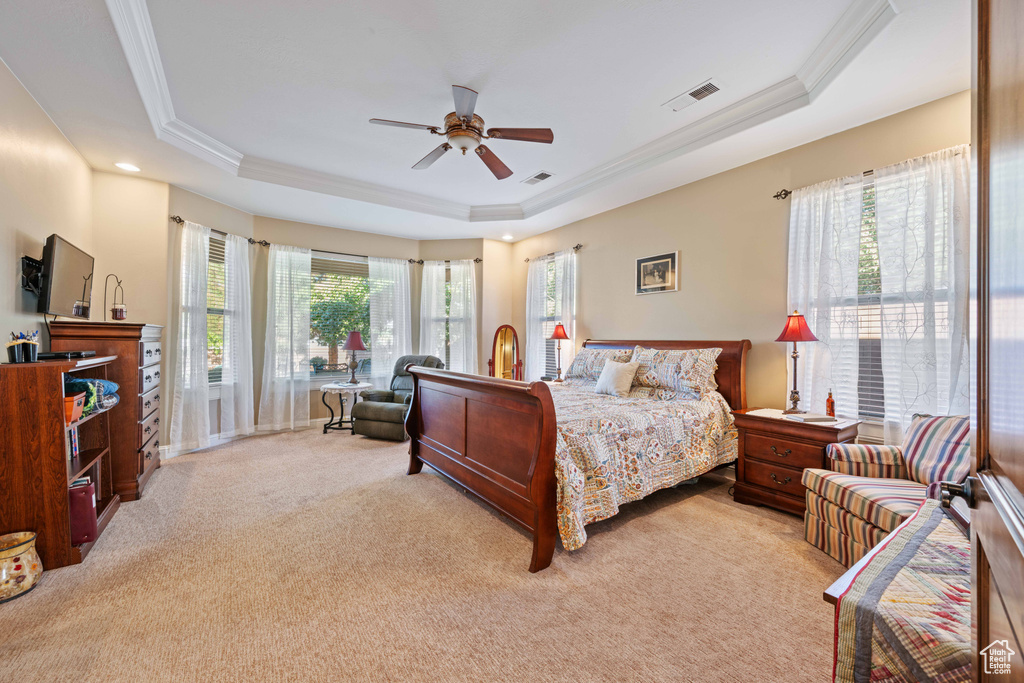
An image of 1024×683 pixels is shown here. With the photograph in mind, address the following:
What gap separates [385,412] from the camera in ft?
16.4

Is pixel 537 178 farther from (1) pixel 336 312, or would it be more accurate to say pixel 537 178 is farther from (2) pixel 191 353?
(2) pixel 191 353

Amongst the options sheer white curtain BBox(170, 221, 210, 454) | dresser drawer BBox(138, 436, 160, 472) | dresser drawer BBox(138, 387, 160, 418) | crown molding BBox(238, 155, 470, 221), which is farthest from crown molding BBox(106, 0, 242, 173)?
dresser drawer BBox(138, 436, 160, 472)

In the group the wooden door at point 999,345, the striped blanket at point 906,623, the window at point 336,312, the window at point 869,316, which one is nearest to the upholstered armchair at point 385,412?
the window at point 336,312

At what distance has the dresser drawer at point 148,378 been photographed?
334cm

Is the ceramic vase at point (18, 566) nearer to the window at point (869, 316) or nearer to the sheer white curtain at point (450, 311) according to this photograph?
the sheer white curtain at point (450, 311)

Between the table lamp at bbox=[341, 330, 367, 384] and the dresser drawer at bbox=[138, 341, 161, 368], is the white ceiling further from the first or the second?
the table lamp at bbox=[341, 330, 367, 384]

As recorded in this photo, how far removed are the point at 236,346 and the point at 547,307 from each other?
3903 mm

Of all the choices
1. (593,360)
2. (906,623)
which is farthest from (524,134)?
(906,623)

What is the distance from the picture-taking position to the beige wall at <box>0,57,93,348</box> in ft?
8.13

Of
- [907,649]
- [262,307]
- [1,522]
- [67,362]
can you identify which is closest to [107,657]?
[1,522]

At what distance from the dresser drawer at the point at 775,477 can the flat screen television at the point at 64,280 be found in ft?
16.2

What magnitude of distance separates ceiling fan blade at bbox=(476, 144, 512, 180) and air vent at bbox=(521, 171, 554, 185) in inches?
45.4

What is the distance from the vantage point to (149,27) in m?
2.37

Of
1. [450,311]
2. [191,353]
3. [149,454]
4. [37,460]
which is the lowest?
[149,454]
